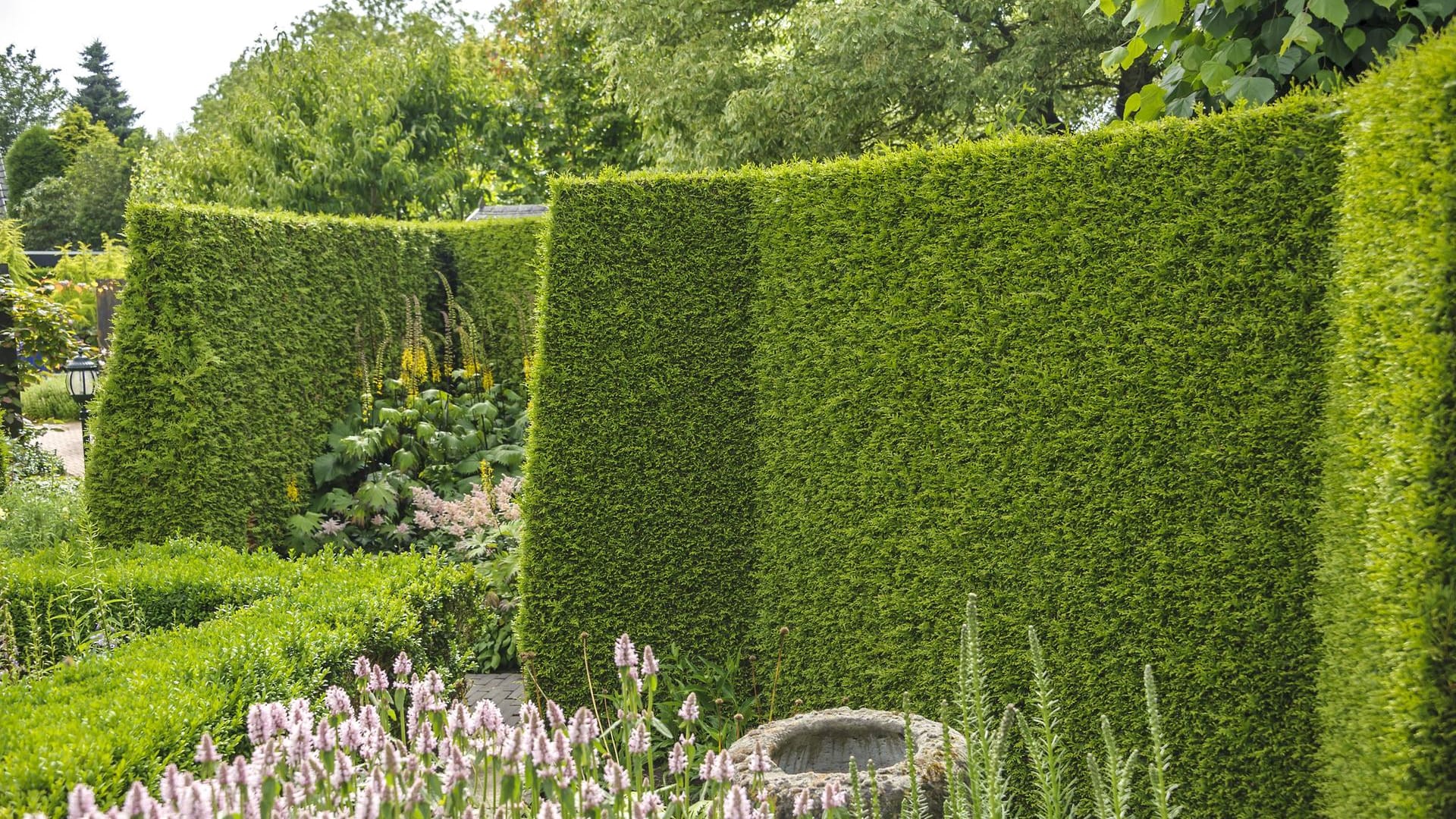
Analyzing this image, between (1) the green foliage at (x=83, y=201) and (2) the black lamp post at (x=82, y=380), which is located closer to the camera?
(2) the black lamp post at (x=82, y=380)

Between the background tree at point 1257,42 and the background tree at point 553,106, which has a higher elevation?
the background tree at point 553,106

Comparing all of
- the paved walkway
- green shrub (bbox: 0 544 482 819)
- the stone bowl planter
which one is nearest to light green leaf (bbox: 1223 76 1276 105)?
the stone bowl planter

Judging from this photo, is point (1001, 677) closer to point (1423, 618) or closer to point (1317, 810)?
point (1317, 810)

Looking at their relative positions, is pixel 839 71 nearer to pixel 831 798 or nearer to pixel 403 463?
pixel 403 463

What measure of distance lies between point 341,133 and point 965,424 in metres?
15.2

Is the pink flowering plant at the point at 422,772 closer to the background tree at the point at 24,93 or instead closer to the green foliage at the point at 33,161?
the green foliage at the point at 33,161

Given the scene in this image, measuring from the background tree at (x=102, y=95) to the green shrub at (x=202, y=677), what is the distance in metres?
65.4

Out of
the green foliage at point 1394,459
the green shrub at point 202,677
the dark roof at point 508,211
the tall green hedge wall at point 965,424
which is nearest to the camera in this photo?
the green foliage at point 1394,459

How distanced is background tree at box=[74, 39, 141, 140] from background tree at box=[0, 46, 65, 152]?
8.89ft

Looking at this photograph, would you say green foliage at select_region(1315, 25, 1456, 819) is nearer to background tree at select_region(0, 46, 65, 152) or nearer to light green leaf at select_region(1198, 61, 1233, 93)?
light green leaf at select_region(1198, 61, 1233, 93)

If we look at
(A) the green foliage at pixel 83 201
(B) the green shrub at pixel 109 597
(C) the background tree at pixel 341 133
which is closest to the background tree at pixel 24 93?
(A) the green foliage at pixel 83 201

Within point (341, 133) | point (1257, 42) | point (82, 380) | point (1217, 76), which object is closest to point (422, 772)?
point (1217, 76)

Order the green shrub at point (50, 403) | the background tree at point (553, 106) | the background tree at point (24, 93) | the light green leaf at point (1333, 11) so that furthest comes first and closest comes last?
the background tree at point (24, 93) < the background tree at point (553, 106) < the green shrub at point (50, 403) < the light green leaf at point (1333, 11)

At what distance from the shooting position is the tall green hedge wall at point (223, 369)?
6.78m
